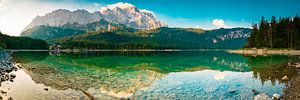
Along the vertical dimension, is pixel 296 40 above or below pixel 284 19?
below

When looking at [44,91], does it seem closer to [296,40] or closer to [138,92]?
[138,92]

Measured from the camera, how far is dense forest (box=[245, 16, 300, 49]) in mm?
153375

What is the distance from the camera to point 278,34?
162875mm

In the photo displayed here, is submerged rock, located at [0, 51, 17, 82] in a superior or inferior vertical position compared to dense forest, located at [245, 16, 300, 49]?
inferior

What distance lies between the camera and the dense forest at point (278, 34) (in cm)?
15338

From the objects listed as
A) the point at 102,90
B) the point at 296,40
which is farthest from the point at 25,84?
the point at 296,40

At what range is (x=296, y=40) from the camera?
495 feet

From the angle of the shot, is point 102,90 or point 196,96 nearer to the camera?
point 196,96

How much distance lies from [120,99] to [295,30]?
14449 centimetres

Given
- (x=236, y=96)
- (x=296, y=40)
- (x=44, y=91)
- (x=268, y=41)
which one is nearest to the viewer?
(x=236, y=96)

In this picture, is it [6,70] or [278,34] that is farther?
[278,34]

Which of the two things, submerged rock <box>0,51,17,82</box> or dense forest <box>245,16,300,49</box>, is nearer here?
submerged rock <box>0,51,17,82</box>

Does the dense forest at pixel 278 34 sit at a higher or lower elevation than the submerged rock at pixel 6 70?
higher

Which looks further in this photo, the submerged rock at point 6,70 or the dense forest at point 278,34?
the dense forest at point 278,34
